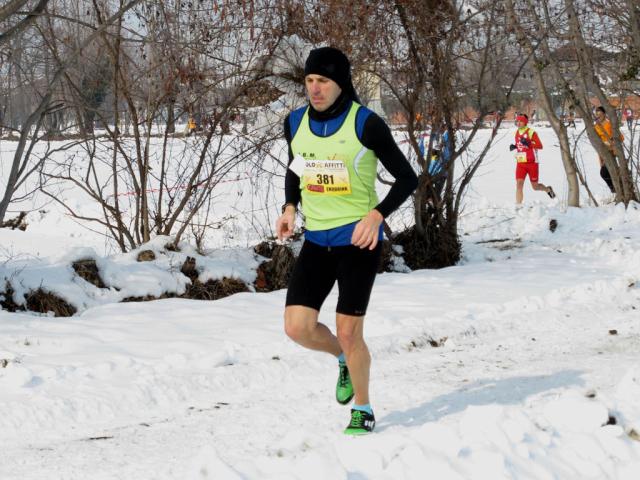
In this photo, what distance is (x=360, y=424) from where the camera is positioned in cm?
479

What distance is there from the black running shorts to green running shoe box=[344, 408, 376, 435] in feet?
1.63

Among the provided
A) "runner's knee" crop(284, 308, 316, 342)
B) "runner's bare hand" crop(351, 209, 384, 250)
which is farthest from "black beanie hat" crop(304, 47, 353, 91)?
"runner's knee" crop(284, 308, 316, 342)

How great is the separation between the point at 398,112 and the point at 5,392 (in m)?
6.18

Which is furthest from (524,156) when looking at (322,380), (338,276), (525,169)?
(338,276)

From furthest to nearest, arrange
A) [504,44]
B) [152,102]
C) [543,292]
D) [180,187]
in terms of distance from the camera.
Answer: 1. [504,44]
2. [180,187]
3. [152,102]
4. [543,292]

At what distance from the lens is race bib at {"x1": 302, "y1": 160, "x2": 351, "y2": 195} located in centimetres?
466

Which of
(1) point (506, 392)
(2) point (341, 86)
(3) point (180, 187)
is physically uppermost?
(2) point (341, 86)

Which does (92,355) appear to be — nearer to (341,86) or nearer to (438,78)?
(341,86)

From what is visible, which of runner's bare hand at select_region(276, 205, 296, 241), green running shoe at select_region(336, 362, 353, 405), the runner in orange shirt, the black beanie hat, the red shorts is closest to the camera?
the black beanie hat

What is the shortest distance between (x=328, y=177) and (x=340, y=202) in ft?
0.45

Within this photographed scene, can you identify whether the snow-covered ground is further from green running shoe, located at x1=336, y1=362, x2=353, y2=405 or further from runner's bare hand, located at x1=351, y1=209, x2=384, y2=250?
runner's bare hand, located at x1=351, y1=209, x2=384, y2=250

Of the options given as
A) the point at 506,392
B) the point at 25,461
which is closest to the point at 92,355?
the point at 25,461

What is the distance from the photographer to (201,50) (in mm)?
9477

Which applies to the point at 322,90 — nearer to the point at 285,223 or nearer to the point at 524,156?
the point at 285,223
